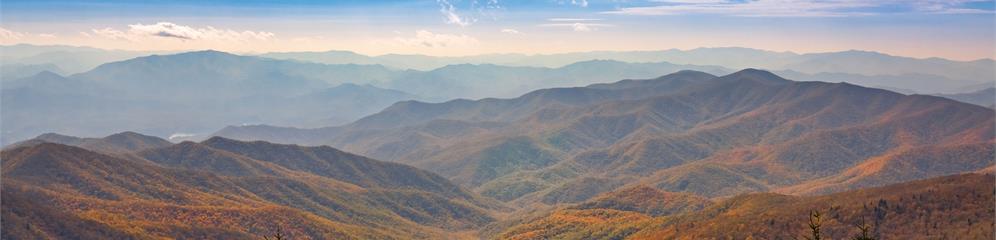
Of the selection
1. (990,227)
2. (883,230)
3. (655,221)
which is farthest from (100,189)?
(990,227)

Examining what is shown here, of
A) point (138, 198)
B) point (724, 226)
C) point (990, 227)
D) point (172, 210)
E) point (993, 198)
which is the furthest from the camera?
point (138, 198)

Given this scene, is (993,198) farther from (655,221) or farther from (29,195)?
(29,195)

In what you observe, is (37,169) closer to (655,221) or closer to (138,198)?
(138,198)

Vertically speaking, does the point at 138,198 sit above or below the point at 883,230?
below

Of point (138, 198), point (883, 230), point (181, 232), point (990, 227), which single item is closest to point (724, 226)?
point (883, 230)

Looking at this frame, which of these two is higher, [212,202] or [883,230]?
[883,230]

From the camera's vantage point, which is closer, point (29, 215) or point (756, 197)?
point (29, 215)

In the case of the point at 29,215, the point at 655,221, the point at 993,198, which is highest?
the point at 993,198

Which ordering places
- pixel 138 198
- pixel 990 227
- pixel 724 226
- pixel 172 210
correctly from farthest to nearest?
pixel 138 198 → pixel 172 210 → pixel 724 226 → pixel 990 227

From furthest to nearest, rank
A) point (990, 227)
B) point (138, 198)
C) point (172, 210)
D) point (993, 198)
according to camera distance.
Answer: point (138, 198), point (172, 210), point (993, 198), point (990, 227)
